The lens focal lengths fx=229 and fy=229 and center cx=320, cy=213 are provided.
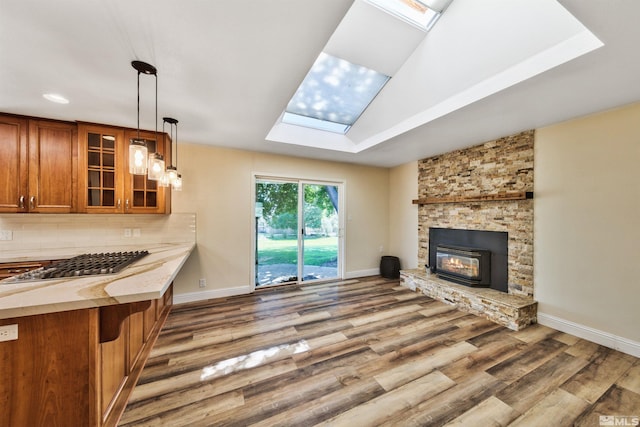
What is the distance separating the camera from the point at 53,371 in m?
1.24

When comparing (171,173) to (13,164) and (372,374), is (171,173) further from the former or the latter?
(372,374)

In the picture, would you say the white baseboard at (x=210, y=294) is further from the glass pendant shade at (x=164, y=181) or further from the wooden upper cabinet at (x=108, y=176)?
the glass pendant shade at (x=164, y=181)

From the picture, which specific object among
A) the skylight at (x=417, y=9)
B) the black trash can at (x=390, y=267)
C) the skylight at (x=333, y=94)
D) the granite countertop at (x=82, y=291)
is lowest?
the black trash can at (x=390, y=267)

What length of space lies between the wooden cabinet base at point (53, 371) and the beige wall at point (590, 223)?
4415 mm

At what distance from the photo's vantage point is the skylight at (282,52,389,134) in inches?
106

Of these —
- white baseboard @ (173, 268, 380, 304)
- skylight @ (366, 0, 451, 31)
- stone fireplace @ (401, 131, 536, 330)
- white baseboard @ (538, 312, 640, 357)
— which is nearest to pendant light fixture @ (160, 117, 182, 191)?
white baseboard @ (173, 268, 380, 304)

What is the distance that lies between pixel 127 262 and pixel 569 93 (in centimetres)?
432

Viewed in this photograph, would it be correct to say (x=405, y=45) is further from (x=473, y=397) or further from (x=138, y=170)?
(x=473, y=397)

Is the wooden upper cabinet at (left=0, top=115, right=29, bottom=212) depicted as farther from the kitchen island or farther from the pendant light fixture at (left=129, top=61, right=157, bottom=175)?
the pendant light fixture at (left=129, top=61, right=157, bottom=175)

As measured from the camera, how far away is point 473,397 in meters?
1.75

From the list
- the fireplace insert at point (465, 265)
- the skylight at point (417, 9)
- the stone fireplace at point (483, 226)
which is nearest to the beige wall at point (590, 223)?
the stone fireplace at point (483, 226)

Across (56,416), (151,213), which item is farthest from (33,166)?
(56,416)

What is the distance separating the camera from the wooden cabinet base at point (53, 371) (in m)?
1.18

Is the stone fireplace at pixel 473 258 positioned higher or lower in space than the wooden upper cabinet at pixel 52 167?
lower
